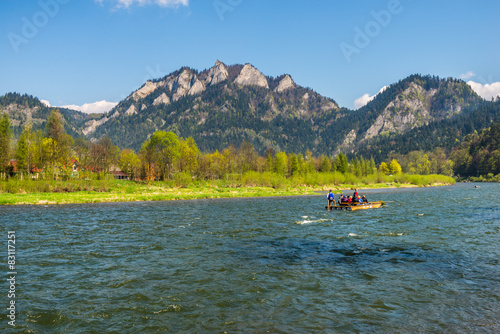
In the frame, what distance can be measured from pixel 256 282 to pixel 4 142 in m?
85.3

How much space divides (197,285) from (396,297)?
29.6 ft

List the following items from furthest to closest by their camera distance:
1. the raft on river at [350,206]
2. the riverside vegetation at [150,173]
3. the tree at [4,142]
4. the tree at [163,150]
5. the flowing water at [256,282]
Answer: the tree at [163,150] → the tree at [4,142] → the riverside vegetation at [150,173] → the raft on river at [350,206] → the flowing water at [256,282]

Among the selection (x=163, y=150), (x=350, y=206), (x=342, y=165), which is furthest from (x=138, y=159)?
(x=350, y=206)

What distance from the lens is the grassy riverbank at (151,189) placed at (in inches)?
2483

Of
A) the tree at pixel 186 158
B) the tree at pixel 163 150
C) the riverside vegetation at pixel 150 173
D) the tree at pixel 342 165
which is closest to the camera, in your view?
the riverside vegetation at pixel 150 173

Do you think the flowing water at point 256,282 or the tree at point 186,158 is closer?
the flowing water at point 256,282

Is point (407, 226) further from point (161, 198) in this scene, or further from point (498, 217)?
point (161, 198)

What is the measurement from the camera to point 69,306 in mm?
12461

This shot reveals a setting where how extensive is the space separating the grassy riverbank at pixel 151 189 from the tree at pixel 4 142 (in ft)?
40.5

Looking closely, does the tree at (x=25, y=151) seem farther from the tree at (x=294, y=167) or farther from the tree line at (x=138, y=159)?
the tree at (x=294, y=167)

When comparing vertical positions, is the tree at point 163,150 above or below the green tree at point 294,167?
above

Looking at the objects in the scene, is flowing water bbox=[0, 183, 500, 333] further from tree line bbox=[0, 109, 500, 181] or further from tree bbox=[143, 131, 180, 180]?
tree bbox=[143, 131, 180, 180]

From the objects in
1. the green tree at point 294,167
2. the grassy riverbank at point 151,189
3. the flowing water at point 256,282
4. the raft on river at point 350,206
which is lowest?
the raft on river at point 350,206

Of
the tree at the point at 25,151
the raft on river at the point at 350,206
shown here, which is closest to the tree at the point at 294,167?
the raft on river at the point at 350,206
